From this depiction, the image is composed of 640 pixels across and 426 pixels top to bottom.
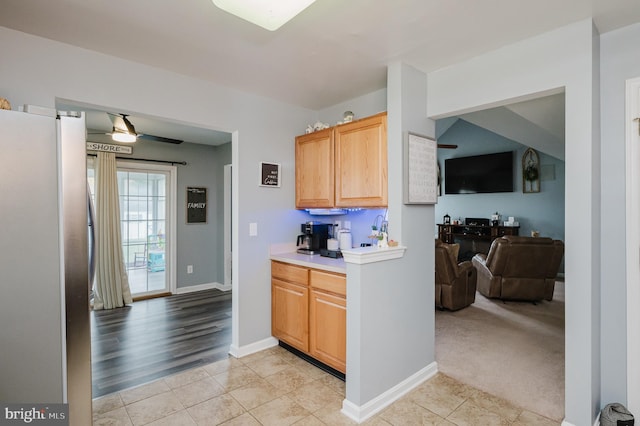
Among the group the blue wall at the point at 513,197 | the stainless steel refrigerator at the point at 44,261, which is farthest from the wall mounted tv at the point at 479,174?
the stainless steel refrigerator at the point at 44,261

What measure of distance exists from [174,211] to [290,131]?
9.24 feet

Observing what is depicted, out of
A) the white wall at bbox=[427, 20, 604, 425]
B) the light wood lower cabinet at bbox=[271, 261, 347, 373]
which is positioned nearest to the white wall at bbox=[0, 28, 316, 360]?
the light wood lower cabinet at bbox=[271, 261, 347, 373]

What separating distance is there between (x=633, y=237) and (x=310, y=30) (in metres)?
2.35

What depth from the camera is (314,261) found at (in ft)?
9.34

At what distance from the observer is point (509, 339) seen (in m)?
3.46

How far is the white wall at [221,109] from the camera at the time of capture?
6.86 feet

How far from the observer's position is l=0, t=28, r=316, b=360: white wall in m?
2.09

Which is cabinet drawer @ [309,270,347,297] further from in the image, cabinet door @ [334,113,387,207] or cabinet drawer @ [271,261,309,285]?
cabinet door @ [334,113,387,207]

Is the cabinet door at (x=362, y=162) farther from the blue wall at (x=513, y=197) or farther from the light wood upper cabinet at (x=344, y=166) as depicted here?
the blue wall at (x=513, y=197)

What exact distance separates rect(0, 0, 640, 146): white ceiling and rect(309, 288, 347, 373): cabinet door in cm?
188

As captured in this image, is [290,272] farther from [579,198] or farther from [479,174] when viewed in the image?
[479,174]

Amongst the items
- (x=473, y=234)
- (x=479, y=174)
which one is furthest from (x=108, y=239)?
(x=479, y=174)

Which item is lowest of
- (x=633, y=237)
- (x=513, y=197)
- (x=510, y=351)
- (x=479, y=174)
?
(x=510, y=351)

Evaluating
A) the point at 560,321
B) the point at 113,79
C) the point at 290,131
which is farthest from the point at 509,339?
the point at 113,79
